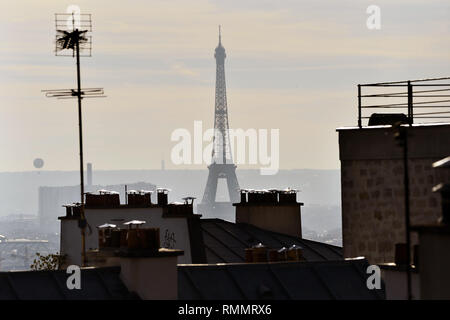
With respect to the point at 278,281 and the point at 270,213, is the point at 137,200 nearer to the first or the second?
the point at 270,213

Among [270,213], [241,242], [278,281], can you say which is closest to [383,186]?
[278,281]

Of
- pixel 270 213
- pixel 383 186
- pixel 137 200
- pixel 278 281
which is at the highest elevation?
pixel 383 186

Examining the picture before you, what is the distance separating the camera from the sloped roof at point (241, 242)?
6019 centimetres

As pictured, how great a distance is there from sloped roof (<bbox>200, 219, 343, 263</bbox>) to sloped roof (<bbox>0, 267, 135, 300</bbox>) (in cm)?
1880

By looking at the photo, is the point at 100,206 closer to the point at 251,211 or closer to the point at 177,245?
the point at 177,245

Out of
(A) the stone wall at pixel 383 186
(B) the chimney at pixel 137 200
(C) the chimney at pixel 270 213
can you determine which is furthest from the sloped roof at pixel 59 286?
(C) the chimney at pixel 270 213

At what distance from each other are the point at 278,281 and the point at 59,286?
6.81 m

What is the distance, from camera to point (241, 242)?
6222 centimetres

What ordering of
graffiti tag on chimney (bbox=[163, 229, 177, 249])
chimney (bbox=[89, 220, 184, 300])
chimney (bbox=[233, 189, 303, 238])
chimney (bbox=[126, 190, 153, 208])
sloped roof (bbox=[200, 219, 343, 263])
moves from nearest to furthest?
1. chimney (bbox=[89, 220, 184, 300])
2. graffiti tag on chimney (bbox=[163, 229, 177, 249])
3. sloped roof (bbox=[200, 219, 343, 263])
4. chimney (bbox=[126, 190, 153, 208])
5. chimney (bbox=[233, 189, 303, 238])

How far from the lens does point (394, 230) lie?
43125 millimetres

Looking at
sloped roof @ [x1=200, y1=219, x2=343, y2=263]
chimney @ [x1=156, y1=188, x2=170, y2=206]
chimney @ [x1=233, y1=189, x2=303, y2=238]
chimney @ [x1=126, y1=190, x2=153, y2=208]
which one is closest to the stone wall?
sloped roof @ [x1=200, y1=219, x2=343, y2=263]

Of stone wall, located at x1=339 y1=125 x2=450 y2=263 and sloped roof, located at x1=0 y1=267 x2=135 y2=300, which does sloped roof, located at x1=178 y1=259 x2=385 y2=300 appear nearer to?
stone wall, located at x1=339 y1=125 x2=450 y2=263

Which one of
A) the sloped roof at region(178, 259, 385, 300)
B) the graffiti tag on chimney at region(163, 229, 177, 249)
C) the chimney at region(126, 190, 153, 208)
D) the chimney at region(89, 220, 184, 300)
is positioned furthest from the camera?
the chimney at region(126, 190, 153, 208)

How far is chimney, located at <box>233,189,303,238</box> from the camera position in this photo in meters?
66.5
